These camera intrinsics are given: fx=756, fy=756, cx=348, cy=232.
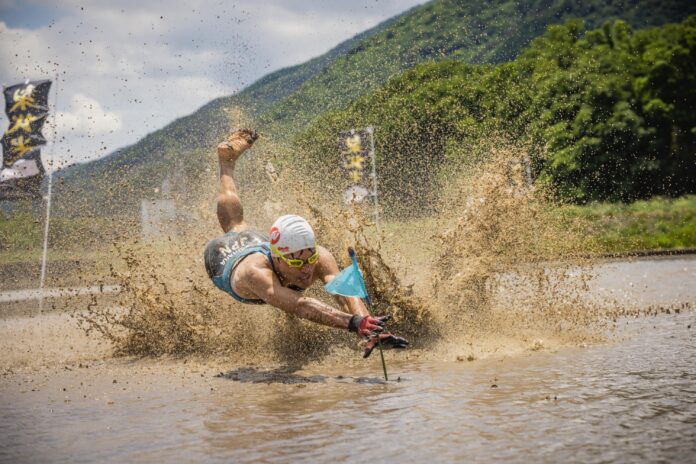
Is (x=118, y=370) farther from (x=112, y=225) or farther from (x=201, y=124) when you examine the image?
(x=201, y=124)

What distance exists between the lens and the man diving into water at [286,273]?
700 centimetres

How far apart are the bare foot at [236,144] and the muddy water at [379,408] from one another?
277 centimetres

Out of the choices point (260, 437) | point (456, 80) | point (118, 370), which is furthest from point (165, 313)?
point (456, 80)

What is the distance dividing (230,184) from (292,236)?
2677mm

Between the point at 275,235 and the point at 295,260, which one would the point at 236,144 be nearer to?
the point at 275,235

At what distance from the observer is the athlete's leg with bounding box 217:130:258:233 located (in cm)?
978

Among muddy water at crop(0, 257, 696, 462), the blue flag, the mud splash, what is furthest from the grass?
the blue flag

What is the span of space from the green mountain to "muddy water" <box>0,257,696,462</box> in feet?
16.2

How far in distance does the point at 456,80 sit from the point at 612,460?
222ft

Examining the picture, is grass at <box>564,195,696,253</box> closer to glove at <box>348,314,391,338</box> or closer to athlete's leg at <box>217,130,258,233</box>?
athlete's leg at <box>217,130,258,233</box>

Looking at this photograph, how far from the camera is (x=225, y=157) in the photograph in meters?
10.1

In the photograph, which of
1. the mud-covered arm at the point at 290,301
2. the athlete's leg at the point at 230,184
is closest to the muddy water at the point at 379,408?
the mud-covered arm at the point at 290,301

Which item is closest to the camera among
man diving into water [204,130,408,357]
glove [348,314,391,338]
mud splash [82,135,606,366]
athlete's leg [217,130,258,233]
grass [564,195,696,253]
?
glove [348,314,391,338]

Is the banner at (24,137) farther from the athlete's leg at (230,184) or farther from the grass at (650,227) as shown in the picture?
the grass at (650,227)
